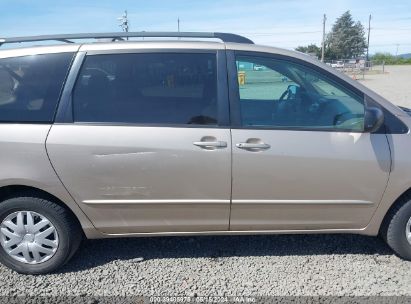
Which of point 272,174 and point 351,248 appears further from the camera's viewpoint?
point 351,248

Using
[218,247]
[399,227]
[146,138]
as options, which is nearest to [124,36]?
[146,138]

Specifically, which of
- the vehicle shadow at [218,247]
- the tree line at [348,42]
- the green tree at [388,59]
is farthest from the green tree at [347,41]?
the vehicle shadow at [218,247]

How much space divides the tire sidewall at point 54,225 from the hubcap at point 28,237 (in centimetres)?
3

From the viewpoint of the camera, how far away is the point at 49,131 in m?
2.59

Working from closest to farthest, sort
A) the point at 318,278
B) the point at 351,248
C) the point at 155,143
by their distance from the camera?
the point at 155,143 < the point at 318,278 < the point at 351,248

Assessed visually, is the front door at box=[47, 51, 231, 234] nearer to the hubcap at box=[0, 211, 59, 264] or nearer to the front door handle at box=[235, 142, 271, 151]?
the front door handle at box=[235, 142, 271, 151]

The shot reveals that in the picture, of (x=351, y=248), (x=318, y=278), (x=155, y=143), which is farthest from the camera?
(x=351, y=248)

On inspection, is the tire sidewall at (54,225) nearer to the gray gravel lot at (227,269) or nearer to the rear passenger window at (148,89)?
the gray gravel lot at (227,269)

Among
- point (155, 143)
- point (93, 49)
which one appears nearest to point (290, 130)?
point (155, 143)

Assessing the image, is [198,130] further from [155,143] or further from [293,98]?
[293,98]

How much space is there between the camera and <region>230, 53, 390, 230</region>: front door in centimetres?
263

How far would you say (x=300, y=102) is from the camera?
284 centimetres

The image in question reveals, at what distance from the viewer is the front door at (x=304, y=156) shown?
2635mm

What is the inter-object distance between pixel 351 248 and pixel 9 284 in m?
2.80
